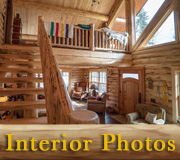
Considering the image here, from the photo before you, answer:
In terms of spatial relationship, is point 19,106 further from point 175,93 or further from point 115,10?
point 115,10

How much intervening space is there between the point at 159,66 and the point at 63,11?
551 centimetres

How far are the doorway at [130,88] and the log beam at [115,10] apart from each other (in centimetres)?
304

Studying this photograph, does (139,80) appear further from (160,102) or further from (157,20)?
(157,20)

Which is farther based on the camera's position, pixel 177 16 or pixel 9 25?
pixel 9 25

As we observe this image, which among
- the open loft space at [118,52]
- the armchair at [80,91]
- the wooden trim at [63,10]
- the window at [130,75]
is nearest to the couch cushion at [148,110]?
the open loft space at [118,52]

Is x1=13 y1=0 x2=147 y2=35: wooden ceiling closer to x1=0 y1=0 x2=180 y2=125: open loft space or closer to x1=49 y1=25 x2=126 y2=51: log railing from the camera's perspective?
x1=0 y1=0 x2=180 y2=125: open loft space

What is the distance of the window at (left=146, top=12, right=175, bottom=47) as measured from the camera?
11.7 feet

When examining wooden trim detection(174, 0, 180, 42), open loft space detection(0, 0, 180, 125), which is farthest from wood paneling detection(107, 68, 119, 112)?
wooden trim detection(174, 0, 180, 42)

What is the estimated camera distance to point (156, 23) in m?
3.87

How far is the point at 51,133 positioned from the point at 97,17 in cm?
756

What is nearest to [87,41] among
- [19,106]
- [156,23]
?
[156,23]

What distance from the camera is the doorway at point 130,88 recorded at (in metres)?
4.83

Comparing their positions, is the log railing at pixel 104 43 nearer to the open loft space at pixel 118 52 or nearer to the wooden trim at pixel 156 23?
the open loft space at pixel 118 52

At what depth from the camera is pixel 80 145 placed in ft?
1.37
